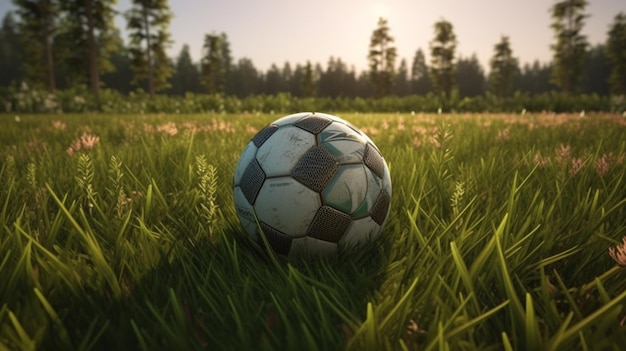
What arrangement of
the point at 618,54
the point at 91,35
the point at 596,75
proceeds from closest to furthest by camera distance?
the point at 91,35, the point at 618,54, the point at 596,75

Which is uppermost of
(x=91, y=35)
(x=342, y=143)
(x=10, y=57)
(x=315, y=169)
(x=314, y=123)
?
(x=10, y=57)

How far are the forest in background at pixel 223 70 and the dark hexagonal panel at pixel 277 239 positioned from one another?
1829 centimetres

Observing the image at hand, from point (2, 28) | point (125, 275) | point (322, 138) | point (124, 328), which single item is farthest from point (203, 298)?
point (2, 28)

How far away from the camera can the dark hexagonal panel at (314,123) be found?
73.3 inches

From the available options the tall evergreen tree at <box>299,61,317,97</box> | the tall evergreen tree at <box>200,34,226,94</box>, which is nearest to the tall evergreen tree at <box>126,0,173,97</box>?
the tall evergreen tree at <box>200,34,226,94</box>

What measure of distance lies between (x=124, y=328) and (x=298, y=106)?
25980 millimetres

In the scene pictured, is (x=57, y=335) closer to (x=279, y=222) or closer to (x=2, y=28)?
(x=279, y=222)

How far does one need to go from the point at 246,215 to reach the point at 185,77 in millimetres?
103204

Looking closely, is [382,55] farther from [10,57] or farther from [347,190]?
[10,57]

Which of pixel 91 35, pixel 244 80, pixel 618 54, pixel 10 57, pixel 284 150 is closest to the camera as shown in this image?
pixel 284 150

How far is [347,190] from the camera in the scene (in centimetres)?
172

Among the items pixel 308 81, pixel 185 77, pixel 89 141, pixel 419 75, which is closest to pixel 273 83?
pixel 185 77

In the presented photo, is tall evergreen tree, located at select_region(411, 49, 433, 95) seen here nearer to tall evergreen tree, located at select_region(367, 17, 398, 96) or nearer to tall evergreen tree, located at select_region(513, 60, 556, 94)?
tall evergreen tree, located at select_region(513, 60, 556, 94)

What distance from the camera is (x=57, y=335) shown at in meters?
1.14
